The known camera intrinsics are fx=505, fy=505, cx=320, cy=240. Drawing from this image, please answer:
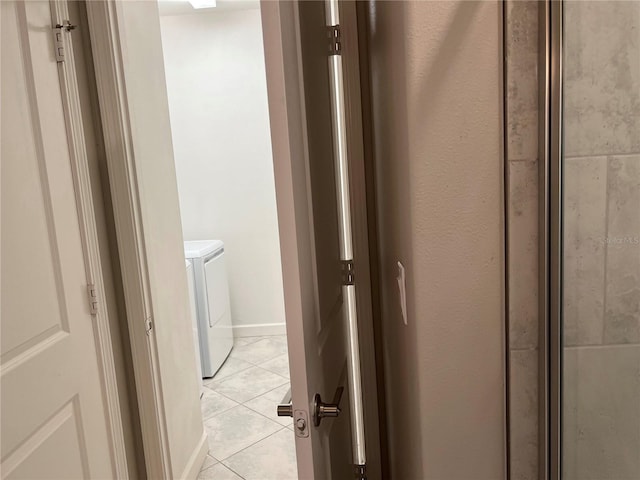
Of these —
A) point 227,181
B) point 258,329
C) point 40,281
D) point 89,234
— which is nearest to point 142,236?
point 89,234

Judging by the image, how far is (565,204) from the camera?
0.84 meters

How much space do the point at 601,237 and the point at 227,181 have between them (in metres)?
3.87

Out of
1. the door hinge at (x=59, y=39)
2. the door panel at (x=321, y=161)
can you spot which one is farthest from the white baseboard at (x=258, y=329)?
the door hinge at (x=59, y=39)

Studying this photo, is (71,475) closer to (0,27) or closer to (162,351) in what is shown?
(162,351)

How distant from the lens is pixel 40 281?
1475 mm

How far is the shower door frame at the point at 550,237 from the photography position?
836 millimetres

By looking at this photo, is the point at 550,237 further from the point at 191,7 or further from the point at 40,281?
the point at 191,7

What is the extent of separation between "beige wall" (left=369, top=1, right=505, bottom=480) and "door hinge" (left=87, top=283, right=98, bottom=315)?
3.85 feet

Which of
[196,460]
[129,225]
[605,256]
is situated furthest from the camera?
[196,460]

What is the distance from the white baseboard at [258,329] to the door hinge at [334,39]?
3.48m

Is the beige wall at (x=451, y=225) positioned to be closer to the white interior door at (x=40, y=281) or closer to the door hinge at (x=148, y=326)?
the white interior door at (x=40, y=281)

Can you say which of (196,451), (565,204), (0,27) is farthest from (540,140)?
(196,451)

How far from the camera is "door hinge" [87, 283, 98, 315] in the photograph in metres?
1.73

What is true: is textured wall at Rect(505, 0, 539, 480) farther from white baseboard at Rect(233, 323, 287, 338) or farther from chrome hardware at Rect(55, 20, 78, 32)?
white baseboard at Rect(233, 323, 287, 338)
